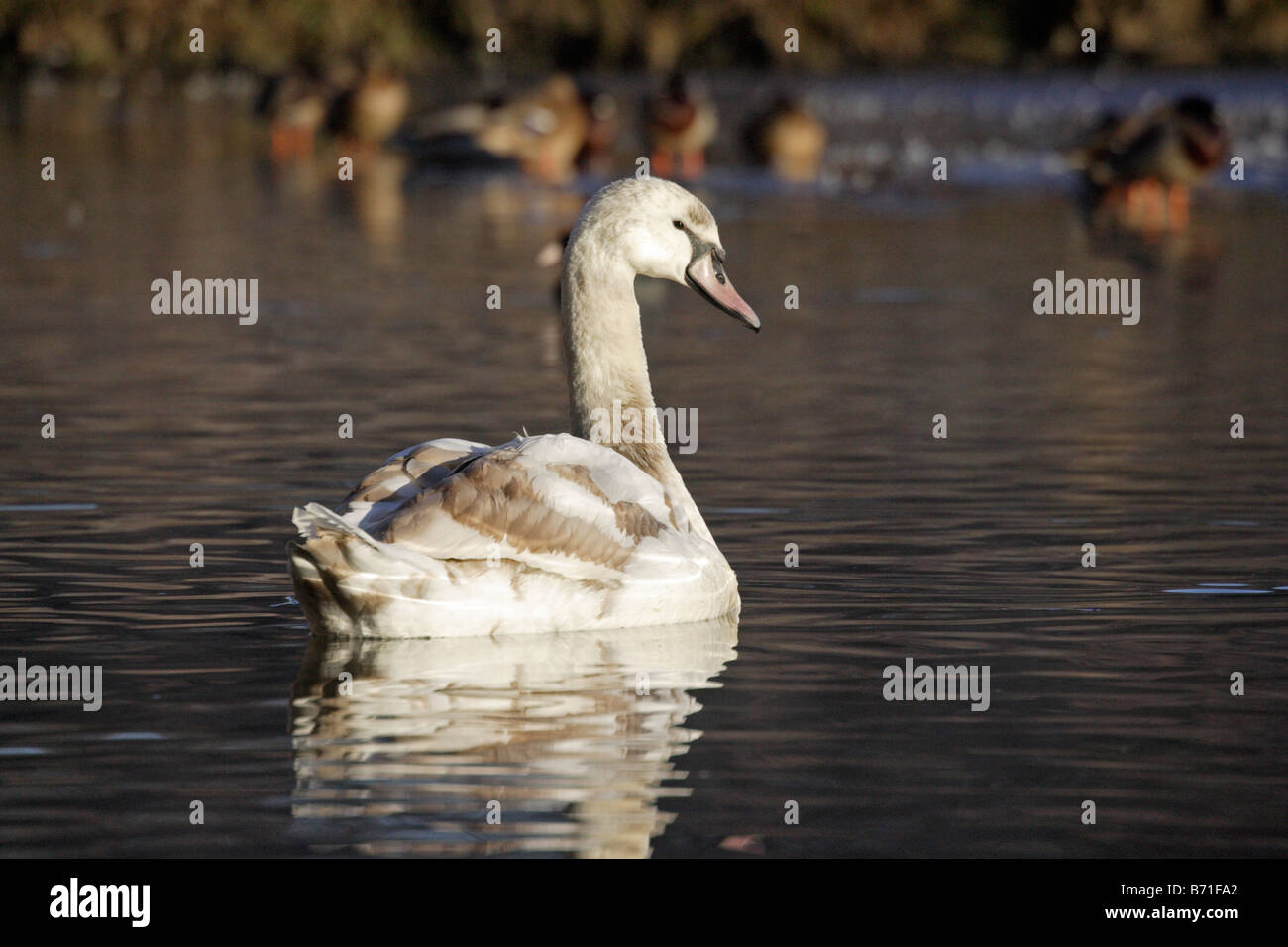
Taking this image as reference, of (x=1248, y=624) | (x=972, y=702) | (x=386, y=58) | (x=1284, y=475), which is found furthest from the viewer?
(x=386, y=58)

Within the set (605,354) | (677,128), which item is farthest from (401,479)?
(677,128)

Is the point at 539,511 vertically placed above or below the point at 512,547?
above

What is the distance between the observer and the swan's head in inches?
394

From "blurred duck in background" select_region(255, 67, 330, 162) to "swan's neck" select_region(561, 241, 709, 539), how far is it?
33986 millimetres

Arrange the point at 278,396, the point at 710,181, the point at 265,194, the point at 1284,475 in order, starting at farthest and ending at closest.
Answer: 1. the point at 710,181
2. the point at 265,194
3. the point at 278,396
4. the point at 1284,475

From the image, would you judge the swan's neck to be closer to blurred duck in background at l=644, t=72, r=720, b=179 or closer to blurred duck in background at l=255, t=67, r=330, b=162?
blurred duck in background at l=644, t=72, r=720, b=179

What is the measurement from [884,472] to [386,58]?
176 feet

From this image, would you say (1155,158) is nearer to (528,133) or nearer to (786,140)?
(786,140)

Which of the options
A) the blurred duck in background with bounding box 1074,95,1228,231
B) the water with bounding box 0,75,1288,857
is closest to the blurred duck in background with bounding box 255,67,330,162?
the blurred duck in background with bounding box 1074,95,1228,231

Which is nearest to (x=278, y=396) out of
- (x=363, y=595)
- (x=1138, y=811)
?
(x=363, y=595)

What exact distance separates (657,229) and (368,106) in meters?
33.4

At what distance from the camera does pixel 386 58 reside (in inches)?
2557

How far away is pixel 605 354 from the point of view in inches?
396
